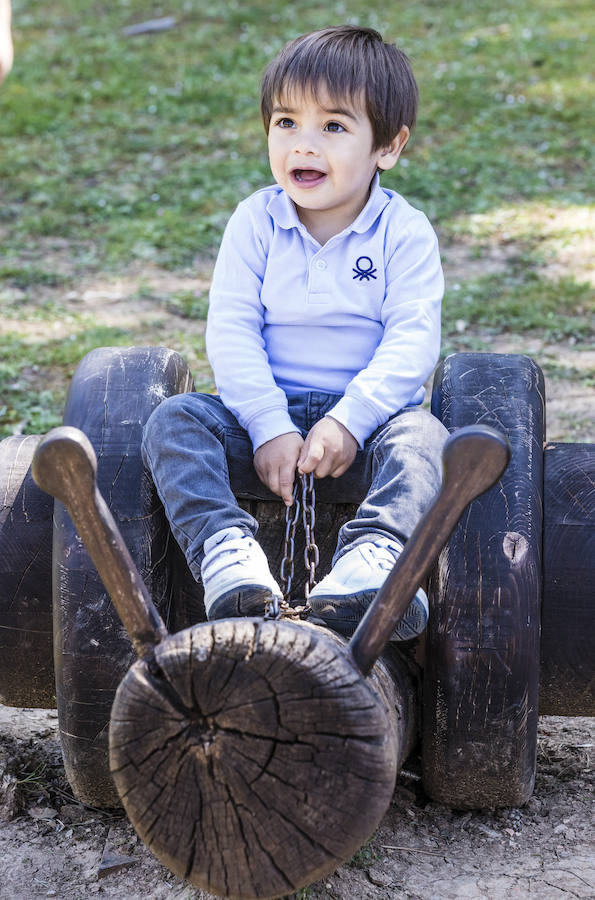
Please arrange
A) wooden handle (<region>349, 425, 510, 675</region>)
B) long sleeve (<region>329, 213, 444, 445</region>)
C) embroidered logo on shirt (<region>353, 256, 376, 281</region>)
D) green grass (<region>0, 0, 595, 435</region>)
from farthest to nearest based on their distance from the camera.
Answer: green grass (<region>0, 0, 595, 435</region>) < embroidered logo on shirt (<region>353, 256, 376, 281</region>) < long sleeve (<region>329, 213, 444, 445</region>) < wooden handle (<region>349, 425, 510, 675</region>)

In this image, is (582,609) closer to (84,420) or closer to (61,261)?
(84,420)

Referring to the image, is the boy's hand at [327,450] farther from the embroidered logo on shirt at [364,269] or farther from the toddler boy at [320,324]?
the embroidered logo on shirt at [364,269]

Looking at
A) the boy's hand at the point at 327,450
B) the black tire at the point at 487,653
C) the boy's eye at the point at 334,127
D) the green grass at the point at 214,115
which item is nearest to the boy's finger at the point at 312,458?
the boy's hand at the point at 327,450

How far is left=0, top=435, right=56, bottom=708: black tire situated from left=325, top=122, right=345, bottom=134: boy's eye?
3.64ft

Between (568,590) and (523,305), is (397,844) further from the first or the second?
(523,305)

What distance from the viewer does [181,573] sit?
2.69m

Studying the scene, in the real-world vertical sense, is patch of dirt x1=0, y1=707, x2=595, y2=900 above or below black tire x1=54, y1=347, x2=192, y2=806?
below

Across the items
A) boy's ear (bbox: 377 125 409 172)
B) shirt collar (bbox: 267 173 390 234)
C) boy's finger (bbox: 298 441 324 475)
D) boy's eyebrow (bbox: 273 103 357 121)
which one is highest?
boy's eyebrow (bbox: 273 103 357 121)

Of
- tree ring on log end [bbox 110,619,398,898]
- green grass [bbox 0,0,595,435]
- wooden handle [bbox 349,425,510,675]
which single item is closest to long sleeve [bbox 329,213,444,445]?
wooden handle [bbox 349,425,510,675]

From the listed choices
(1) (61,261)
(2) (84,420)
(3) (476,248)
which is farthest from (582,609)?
(1) (61,261)

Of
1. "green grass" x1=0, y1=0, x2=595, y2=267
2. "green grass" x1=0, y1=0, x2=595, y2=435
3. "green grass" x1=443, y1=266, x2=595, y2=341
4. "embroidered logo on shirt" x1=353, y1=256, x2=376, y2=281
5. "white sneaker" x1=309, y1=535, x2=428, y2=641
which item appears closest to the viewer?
"white sneaker" x1=309, y1=535, x2=428, y2=641

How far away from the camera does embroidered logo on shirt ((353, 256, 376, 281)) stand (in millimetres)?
2811

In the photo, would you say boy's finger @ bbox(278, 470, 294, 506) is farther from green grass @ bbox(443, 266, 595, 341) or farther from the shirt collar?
green grass @ bbox(443, 266, 595, 341)

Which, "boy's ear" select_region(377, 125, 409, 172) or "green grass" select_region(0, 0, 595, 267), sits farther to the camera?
"green grass" select_region(0, 0, 595, 267)
